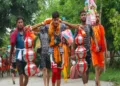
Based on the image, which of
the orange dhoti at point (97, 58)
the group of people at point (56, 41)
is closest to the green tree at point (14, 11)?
the orange dhoti at point (97, 58)

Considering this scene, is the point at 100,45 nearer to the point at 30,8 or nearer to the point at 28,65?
the point at 28,65

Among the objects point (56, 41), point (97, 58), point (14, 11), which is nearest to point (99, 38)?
point (97, 58)

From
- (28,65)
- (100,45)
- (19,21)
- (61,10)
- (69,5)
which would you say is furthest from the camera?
(61,10)

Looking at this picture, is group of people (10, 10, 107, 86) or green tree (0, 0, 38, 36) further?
green tree (0, 0, 38, 36)

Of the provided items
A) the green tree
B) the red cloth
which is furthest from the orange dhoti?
the green tree

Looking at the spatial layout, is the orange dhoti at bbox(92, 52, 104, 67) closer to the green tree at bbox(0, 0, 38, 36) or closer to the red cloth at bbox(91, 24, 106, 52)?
the red cloth at bbox(91, 24, 106, 52)

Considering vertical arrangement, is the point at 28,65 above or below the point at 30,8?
below

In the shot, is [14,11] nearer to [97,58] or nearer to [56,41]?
[97,58]

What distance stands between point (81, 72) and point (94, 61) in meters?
1.73

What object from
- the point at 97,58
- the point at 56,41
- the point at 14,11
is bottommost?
the point at 97,58

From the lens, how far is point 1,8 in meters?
23.2

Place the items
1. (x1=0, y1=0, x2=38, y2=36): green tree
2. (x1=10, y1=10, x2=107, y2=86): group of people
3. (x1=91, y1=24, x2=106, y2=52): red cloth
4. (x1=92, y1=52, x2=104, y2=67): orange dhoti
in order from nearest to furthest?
(x1=10, y1=10, x2=107, y2=86): group of people < (x1=91, y1=24, x2=106, y2=52): red cloth < (x1=92, y1=52, x2=104, y2=67): orange dhoti < (x1=0, y1=0, x2=38, y2=36): green tree

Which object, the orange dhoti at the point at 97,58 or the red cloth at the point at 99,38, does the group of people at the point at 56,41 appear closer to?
the red cloth at the point at 99,38

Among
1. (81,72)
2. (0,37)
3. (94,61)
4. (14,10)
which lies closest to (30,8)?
(14,10)
